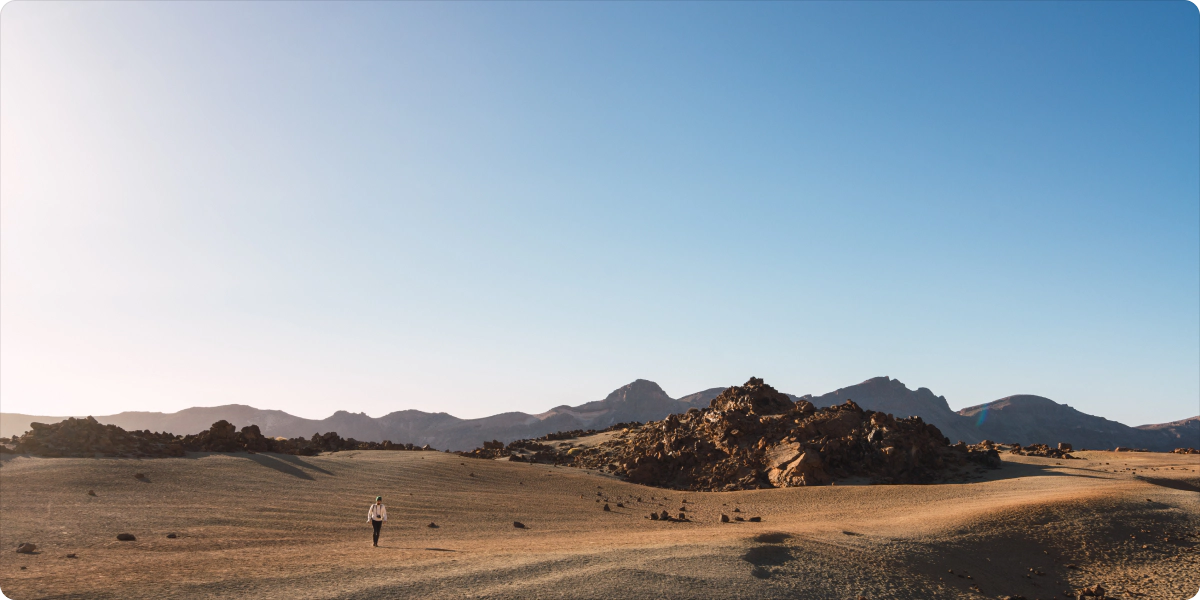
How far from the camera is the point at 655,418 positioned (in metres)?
110

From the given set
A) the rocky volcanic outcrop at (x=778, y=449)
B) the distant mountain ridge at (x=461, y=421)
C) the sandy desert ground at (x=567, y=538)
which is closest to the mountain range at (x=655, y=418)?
the distant mountain ridge at (x=461, y=421)

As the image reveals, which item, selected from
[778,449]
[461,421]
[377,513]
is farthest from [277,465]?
[461,421]

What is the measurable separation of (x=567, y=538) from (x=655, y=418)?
Answer: 97.4 meters

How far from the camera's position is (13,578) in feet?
30.6

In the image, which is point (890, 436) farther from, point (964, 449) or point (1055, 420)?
point (1055, 420)

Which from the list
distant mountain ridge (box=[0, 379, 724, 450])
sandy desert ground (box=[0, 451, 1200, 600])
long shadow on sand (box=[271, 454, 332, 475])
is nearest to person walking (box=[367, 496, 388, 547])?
sandy desert ground (box=[0, 451, 1200, 600])

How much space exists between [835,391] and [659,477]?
11144cm

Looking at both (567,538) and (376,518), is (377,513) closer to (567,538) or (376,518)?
(376,518)

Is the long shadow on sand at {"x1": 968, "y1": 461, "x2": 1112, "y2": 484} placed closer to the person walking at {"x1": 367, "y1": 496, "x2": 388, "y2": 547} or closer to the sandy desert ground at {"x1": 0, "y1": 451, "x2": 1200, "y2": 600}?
the sandy desert ground at {"x1": 0, "y1": 451, "x2": 1200, "y2": 600}

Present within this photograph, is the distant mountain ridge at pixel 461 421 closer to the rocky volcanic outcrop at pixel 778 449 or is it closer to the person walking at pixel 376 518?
the rocky volcanic outcrop at pixel 778 449

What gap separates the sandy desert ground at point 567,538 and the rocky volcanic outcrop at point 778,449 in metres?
2.04

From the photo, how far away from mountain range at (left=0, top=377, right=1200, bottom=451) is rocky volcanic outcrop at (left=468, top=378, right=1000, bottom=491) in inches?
3108

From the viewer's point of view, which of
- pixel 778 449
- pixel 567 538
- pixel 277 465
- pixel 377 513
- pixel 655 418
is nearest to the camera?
pixel 377 513

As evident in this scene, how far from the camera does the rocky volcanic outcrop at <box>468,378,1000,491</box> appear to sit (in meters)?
22.7
